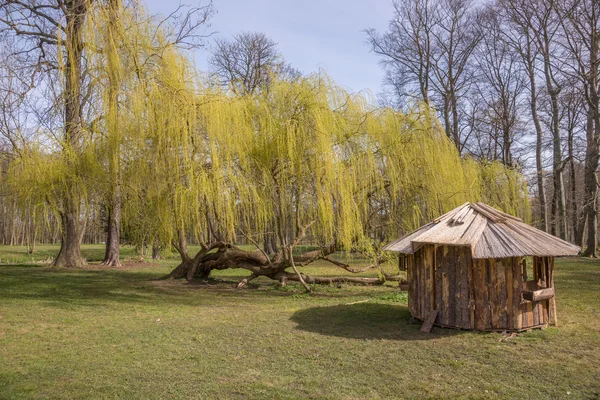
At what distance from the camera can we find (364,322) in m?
7.89

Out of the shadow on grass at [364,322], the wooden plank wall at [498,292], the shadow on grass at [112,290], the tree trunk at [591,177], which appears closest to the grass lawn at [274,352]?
the shadow on grass at [364,322]

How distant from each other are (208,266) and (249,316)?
19.5ft

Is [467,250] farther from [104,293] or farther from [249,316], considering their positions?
[104,293]

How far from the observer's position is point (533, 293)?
655 cm

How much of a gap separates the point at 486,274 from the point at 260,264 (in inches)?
296

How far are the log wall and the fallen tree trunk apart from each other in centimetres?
484

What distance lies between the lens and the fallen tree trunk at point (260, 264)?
12547 mm

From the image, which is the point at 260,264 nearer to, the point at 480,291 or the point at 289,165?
the point at 289,165

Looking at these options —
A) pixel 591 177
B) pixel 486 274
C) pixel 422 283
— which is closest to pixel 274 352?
pixel 422 283

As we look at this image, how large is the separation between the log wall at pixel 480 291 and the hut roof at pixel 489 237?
0.91ft

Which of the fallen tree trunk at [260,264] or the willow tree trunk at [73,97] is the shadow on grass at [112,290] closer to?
the fallen tree trunk at [260,264]

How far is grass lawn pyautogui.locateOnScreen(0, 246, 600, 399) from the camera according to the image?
4.58m

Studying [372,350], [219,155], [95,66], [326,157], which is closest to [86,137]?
[95,66]

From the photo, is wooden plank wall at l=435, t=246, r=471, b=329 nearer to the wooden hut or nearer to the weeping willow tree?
the wooden hut
